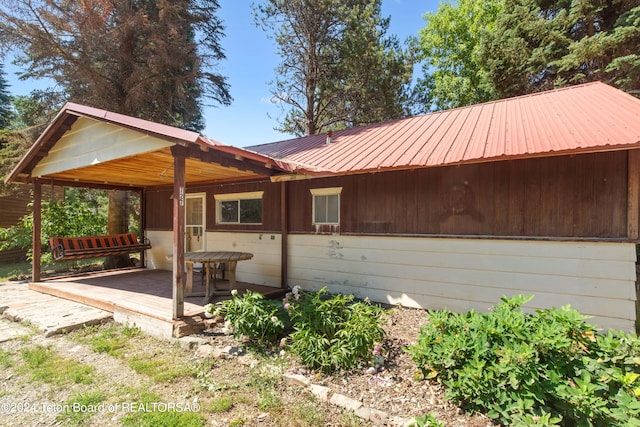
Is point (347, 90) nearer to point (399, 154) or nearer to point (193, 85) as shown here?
point (193, 85)

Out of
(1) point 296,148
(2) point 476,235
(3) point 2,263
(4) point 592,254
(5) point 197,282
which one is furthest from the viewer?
(3) point 2,263

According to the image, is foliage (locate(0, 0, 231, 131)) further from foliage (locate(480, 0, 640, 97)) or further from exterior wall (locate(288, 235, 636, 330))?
foliage (locate(480, 0, 640, 97))

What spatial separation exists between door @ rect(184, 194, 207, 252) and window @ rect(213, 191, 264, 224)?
66 cm

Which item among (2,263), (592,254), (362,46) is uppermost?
(362,46)

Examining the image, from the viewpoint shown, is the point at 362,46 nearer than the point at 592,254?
No

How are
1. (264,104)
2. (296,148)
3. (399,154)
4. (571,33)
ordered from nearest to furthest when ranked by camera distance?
(399,154) < (296,148) < (571,33) < (264,104)

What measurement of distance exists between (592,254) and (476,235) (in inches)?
52.3

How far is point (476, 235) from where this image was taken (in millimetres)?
Answer: 4668

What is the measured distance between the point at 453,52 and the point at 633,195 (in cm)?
1811

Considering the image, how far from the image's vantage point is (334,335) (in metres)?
3.48

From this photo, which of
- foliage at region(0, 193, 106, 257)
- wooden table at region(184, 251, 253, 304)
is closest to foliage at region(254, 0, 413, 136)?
foliage at region(0, 193, 106, 257)

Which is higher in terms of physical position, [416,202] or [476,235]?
[416,202]

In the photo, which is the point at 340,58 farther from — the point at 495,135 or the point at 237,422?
the point at 237,422

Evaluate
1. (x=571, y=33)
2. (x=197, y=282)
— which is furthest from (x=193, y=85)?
(x=571, y=33)
